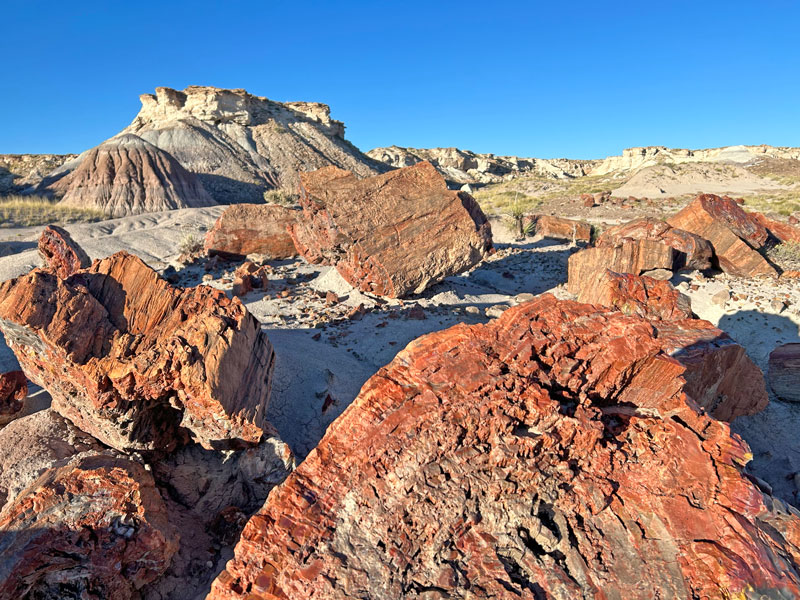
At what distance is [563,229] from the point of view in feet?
46.6

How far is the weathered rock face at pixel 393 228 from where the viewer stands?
785 centimetres

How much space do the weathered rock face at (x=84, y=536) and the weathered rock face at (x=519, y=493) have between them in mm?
1160

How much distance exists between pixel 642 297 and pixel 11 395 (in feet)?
21.8

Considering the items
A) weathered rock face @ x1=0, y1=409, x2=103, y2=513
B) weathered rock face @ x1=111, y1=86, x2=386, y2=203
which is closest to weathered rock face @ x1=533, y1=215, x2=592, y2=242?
weathered rock face @ x1=0, y1=409, x2=103, y2=513

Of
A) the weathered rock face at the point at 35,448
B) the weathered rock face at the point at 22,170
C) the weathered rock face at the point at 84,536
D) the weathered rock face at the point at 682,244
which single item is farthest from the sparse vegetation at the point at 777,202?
the weathered rock face at the point at 22,170

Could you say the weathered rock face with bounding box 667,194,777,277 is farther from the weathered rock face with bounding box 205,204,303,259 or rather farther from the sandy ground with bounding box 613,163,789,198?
the sandy ground with bounding box 613,163,789,198

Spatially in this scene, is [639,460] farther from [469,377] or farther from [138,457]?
[138,457]

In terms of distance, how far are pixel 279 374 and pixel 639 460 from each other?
12.4 ft

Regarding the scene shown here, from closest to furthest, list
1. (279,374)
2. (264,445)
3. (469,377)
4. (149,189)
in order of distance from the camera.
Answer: (469,377) < (264,445) < (279,374) < (149,189)

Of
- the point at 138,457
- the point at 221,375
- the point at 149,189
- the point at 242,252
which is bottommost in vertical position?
the point at 138,457

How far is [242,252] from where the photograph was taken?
10219mm

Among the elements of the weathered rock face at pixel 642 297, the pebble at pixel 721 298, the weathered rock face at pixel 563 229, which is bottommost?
the pebble at pixel 721 298

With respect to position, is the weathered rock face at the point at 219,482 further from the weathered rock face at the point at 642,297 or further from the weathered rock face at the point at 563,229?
the weathered rock face at the point at 563,229

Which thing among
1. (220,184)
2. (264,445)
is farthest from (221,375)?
(220,184)
